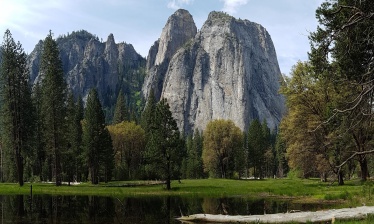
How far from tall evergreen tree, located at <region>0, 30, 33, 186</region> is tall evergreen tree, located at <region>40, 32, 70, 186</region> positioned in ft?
10.4

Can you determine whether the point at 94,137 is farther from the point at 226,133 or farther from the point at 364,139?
the point at 364,139

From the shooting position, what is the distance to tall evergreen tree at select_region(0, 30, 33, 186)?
169 ft

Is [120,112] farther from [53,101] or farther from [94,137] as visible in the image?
[53,101]

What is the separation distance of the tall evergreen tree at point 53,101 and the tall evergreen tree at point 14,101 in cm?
316

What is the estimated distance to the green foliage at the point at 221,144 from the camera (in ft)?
289

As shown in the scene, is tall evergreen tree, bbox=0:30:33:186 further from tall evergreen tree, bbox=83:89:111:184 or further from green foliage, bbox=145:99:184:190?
green foliage, bbox=145:99:184:190

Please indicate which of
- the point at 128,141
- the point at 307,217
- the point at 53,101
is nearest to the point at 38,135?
the point at 53,101

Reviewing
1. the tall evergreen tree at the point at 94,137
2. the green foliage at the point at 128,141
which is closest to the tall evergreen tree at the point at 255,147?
the green foliage at the point at 128,141

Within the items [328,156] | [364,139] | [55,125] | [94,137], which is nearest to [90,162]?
[94,137]

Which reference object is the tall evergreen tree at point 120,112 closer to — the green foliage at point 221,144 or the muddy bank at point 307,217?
the green foliage at point 221,144

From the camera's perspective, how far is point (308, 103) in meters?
50.0

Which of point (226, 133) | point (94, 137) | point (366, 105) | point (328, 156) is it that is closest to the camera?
point (366, 105)

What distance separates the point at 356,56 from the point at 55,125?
4475cm

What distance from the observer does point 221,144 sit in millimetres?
88812
